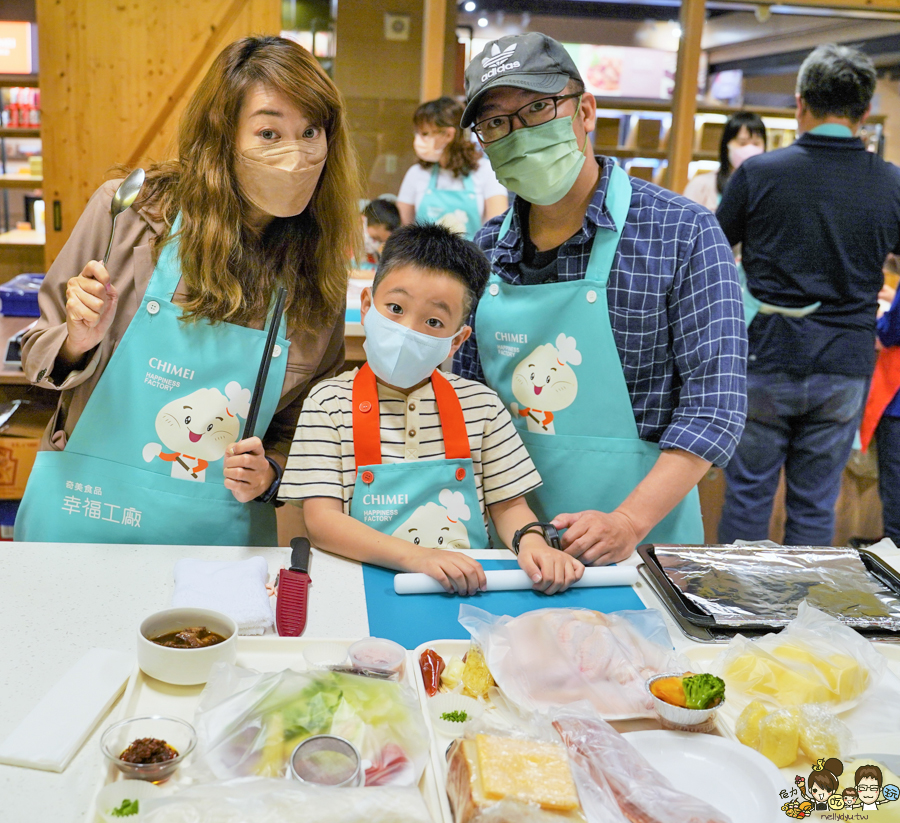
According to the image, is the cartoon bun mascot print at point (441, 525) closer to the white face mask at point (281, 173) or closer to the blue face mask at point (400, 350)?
the blue face mask at point (400, 350)

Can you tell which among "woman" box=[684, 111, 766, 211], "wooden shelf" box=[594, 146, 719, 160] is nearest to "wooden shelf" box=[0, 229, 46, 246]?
"wooden shelf" box=[594, 146, 719, 160]

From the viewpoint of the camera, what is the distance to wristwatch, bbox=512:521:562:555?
1.51 meters

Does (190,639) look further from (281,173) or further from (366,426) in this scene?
(281,173)

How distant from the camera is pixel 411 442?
63.2 inches

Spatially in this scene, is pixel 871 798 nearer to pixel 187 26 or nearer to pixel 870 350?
pixel 870 350

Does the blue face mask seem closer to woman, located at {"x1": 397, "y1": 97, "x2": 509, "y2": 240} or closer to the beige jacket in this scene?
the beige jacket

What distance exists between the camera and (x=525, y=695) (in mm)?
1054

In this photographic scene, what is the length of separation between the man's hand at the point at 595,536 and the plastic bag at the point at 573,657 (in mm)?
272

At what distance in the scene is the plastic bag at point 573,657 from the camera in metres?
1.04

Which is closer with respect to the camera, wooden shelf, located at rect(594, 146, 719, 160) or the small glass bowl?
the small glass bowl

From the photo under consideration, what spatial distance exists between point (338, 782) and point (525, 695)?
0.32m

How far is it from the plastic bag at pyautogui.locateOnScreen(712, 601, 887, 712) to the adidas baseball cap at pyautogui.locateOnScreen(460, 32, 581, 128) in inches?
43.9

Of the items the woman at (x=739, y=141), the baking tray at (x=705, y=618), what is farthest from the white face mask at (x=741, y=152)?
the baking tray at (x=705, y=618)

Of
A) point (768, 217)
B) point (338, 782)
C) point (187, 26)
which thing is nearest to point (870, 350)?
point (768, 217)
